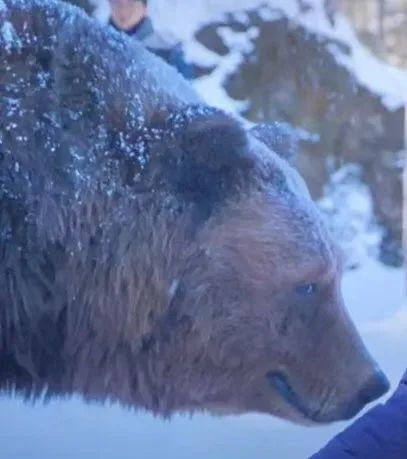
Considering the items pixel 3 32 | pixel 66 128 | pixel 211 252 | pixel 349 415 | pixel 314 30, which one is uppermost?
pixel 314 30

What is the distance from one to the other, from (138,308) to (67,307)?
109 mm

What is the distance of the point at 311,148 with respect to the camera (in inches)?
64.1

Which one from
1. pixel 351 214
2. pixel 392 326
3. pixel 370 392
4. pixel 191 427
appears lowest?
pixel 191 427

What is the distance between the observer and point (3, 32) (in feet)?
5.05

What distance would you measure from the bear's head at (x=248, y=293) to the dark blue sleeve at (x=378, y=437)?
57 centimetres

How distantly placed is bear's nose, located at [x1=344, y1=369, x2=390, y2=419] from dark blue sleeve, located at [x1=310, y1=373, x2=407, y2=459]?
0.60 meters

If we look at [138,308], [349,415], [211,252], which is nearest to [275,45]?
[211,252]

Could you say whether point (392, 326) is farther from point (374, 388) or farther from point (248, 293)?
point (248, 293)

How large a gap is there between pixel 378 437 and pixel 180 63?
80 centimetres

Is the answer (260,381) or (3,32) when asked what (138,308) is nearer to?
(260,381)

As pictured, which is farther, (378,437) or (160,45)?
(160,45)

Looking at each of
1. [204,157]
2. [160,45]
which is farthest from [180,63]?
[204,157]

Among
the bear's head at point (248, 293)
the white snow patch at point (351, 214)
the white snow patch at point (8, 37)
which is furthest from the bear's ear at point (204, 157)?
the white snow patch at point (8, 37)

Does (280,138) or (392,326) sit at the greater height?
(280,138)
